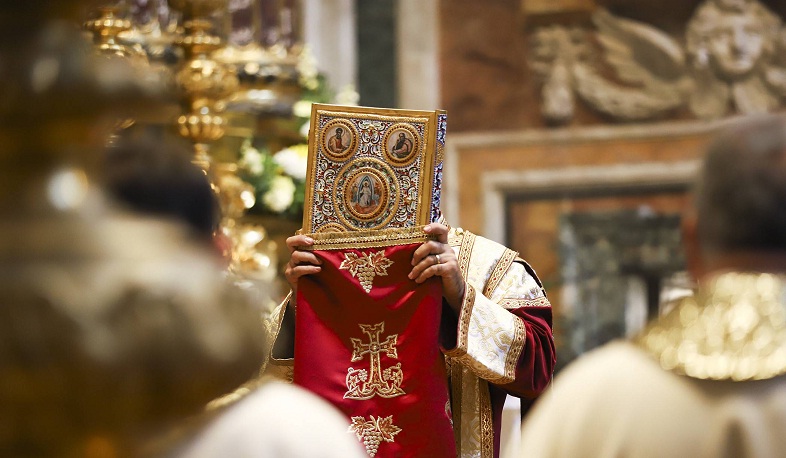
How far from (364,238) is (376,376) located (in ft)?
1.45

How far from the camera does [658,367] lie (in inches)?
75.9

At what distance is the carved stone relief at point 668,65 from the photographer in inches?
400

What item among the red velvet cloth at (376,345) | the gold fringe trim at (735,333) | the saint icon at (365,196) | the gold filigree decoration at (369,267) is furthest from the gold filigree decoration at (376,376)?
the gold fringe trim at (735,333)

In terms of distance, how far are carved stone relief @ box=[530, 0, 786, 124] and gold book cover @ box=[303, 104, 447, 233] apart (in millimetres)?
6463

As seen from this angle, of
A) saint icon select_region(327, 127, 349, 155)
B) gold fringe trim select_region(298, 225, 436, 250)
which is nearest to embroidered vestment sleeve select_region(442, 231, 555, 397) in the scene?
gold fringe trim select_region(298, 225, 436, 250)

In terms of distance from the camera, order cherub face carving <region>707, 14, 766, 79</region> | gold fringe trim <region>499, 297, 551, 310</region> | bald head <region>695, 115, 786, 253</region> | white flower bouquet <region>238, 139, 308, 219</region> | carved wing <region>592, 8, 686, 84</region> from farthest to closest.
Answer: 1. carved wing <region>592, 8, 686, 84</region>
2. cherub face carving <region>707, 14, 766, 79</region>
3. white flower bouquet <region>238, 139, 308, 219</region>
4. gold fringe trim <region>499, 297, 551, 310</region>
5. bald head <region>695, 115, 786, 253</region>

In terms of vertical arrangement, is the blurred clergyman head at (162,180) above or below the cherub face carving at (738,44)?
below

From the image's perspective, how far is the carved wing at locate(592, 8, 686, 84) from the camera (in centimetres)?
1033

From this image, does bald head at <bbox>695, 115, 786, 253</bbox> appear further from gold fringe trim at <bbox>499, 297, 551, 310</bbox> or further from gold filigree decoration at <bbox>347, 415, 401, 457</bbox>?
gold fringe trim at <bbox>499, 297, 551, 310</bbox>

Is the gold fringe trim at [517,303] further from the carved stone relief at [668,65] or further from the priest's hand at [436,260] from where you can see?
the carved stone relief at [668,65]

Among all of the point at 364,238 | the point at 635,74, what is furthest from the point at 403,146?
the point at 635,74

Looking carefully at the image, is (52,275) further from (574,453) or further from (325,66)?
(325,66)

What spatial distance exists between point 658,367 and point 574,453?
0.19 metres

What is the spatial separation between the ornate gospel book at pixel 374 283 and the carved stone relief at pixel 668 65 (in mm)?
6477
